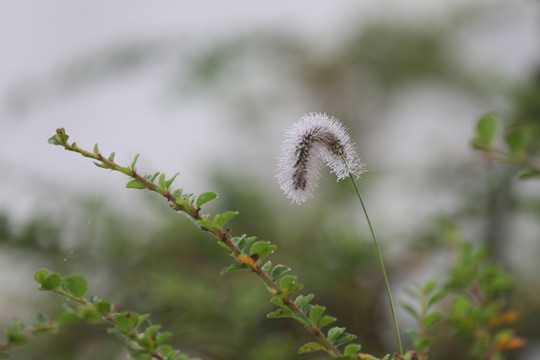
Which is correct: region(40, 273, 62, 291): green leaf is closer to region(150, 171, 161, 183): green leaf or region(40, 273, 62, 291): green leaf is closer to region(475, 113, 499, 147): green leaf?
region(150, 171, 161, 183): green leaf

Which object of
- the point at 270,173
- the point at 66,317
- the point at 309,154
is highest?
the point at 270,173

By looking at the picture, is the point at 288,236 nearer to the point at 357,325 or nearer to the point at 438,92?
the point at 357,325

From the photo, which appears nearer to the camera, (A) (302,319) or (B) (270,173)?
(A) (302,319)

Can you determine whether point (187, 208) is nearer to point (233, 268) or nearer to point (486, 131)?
point (233, 268)

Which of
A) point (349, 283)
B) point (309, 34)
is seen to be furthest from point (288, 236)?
point (309, 34)

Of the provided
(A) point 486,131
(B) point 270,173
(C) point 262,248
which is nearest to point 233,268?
(C) point 262,248

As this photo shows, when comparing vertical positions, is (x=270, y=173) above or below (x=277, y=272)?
above

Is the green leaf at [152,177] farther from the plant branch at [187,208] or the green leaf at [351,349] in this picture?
the green leaf at [351,349]
